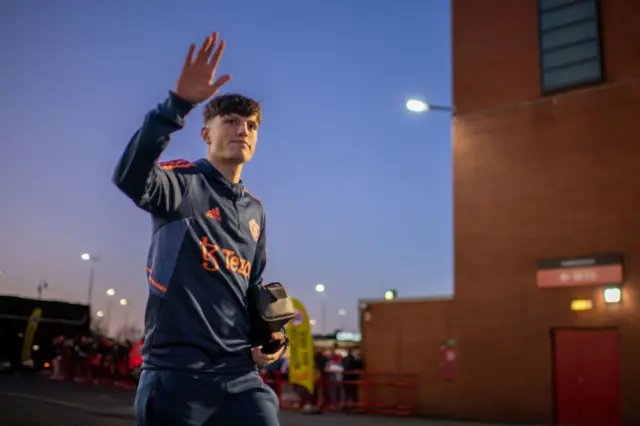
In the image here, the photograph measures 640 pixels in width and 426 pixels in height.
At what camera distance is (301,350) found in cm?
1761

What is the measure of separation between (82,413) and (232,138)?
14324 mm

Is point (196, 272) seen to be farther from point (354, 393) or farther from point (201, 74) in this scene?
point (354, 393)

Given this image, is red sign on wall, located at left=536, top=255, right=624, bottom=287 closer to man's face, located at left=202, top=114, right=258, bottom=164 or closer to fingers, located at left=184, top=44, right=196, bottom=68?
man's face, located at left=202, top=114, right=258, bottom=164

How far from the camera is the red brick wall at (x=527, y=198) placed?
1841 cm

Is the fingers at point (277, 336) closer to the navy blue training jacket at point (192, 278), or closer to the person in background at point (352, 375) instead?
the navy blue training jacket at point (192, 278)

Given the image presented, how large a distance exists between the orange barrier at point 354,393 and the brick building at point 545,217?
1.98ft

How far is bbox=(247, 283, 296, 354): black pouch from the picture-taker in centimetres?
329

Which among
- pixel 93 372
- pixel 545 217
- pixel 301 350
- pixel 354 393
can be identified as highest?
pixel 545 217

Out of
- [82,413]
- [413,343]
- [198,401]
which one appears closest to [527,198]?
[413,343]

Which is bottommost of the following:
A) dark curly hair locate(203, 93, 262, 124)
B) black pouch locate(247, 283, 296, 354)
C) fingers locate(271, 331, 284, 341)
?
fingers locate(271, 331, 284, 341)

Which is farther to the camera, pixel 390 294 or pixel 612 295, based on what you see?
pixel 390 294

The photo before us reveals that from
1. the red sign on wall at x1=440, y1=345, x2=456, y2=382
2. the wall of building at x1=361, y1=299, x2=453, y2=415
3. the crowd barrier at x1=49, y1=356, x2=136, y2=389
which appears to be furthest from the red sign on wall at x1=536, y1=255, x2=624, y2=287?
the crowd barrier at x1=49, y1=356, x2=136, y2=389

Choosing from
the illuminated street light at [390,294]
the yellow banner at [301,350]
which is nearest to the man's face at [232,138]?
the yellow banner at [301,350]

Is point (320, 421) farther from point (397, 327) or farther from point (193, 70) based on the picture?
point (193, 70)
